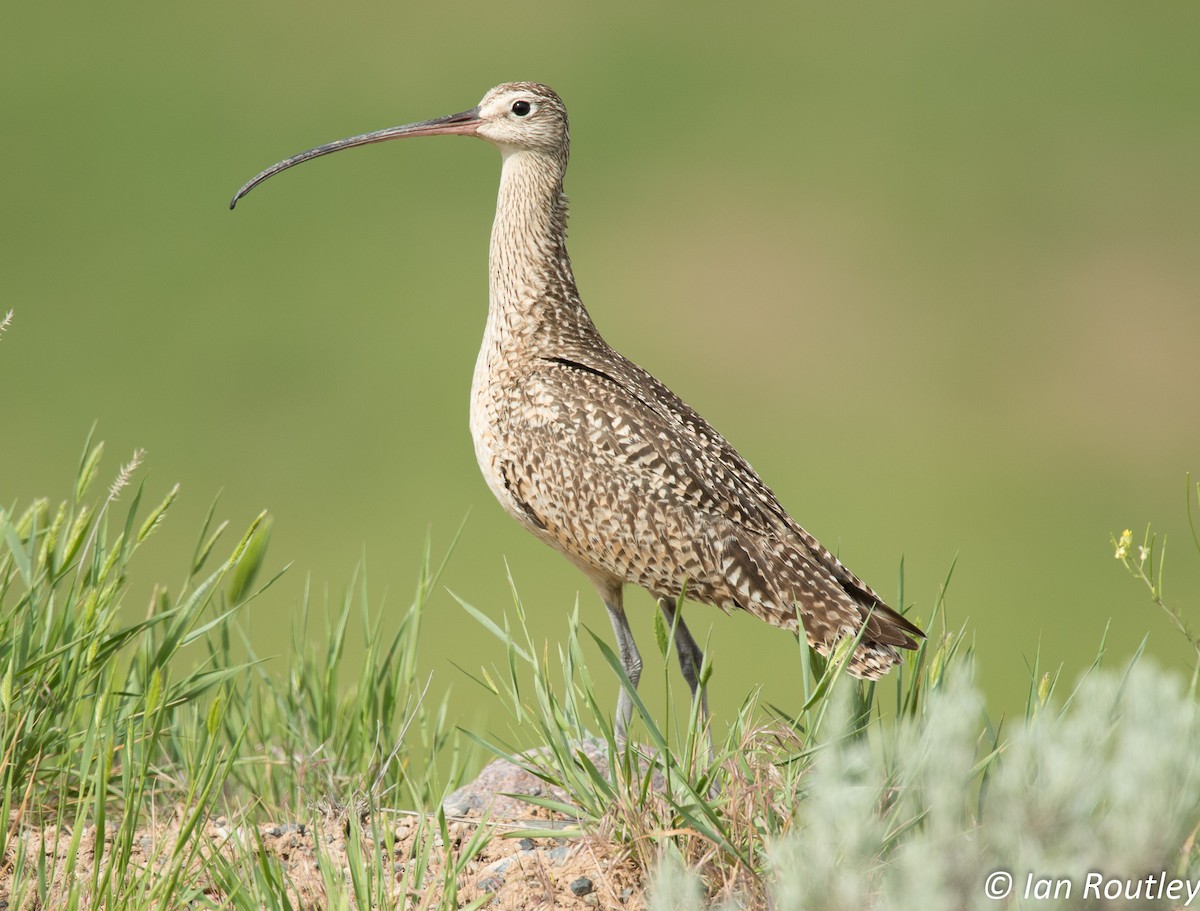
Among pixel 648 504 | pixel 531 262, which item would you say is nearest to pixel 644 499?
pixel 648 504

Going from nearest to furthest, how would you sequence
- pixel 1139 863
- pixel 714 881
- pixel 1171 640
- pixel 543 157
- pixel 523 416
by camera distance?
pixel 1139 863, pixel 714 881, pixel 523 416, pixel 543 157, pixel 1171 640

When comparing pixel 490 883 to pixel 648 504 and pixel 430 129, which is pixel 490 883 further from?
pixel 430 129

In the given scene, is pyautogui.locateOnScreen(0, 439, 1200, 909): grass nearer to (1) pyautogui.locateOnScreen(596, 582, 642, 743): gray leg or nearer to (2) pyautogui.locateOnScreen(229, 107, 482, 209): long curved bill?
(1) pyautogui.locateOnScreen(596, 582, 642, 743): gray leg

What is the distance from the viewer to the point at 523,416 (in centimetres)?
540

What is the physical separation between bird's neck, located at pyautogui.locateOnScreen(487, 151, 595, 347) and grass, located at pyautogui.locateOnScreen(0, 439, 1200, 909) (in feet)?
4.58

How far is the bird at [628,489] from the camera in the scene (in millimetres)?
5148

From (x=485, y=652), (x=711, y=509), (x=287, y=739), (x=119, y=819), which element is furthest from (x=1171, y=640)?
(x=119, y=819)

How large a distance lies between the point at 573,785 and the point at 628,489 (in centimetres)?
162

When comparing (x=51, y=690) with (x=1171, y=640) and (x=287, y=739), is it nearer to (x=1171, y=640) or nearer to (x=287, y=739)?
(x=287, y=739)

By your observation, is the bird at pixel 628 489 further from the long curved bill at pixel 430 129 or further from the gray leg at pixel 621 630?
the long curved bill at pixel 430 129

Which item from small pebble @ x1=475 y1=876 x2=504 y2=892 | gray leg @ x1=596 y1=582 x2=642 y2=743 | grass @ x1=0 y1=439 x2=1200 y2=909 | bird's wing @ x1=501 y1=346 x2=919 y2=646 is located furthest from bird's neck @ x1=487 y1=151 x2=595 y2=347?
small pebble @ x1=475 y1=876 x2=504 y2=892

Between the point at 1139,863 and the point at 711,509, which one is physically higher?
the point at 711,509

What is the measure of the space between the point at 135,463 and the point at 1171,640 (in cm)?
1051

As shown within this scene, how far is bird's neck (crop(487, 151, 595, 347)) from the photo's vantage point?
578 centimetres
